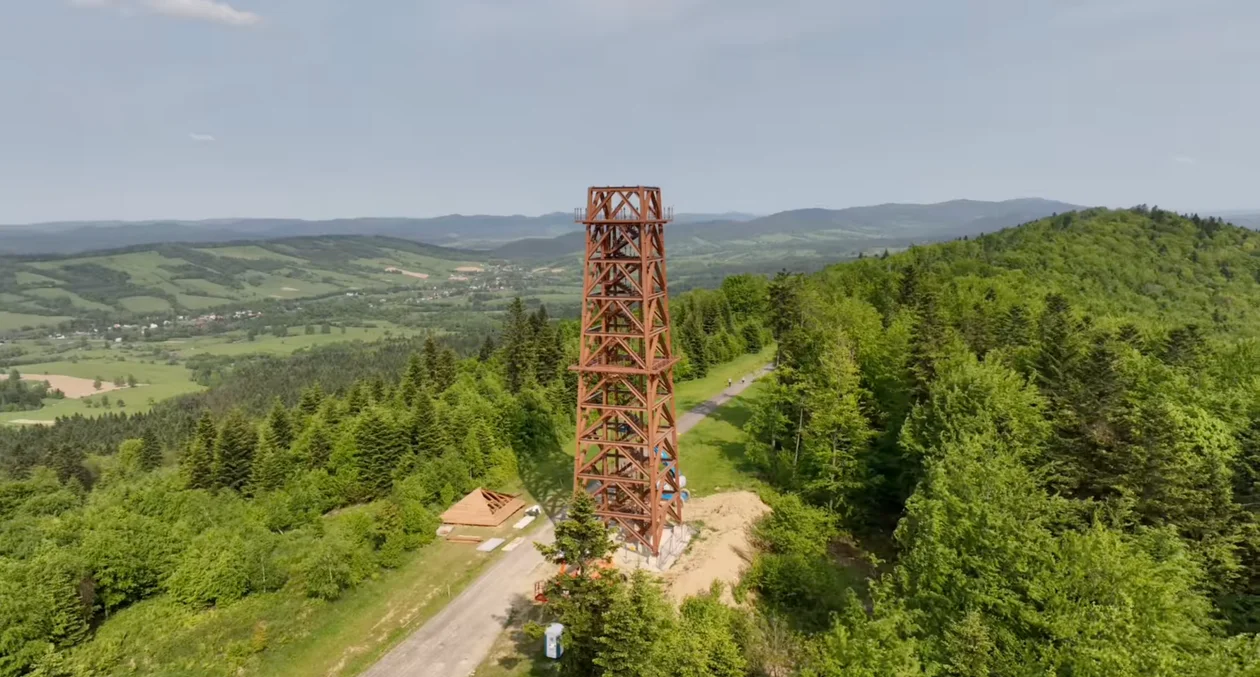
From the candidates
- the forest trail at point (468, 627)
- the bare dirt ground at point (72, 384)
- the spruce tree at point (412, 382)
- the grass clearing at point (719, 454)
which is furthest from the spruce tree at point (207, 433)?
the bare dirt ground at point (72, 384)

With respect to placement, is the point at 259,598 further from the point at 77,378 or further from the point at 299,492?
the point at 77,378

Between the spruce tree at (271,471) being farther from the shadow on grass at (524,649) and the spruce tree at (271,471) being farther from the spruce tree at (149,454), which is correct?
the spruce tree at (149,454)

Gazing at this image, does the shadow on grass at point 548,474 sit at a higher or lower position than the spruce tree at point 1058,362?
lower

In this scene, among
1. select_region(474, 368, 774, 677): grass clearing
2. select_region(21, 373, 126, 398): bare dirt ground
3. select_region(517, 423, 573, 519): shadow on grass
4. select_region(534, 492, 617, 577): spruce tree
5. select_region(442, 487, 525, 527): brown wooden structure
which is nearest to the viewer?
select_region(534, 492, 617, 577): spruce tree

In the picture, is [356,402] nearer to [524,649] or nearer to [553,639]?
[524,649]

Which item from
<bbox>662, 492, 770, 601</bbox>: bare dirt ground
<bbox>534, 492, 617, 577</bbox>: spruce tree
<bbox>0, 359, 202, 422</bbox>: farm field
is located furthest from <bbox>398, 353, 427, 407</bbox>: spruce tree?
<bbox>0, 359, 202, 422</bbox>: farm field

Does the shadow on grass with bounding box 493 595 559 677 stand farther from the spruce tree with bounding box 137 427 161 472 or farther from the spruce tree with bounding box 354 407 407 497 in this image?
the spruce tree with bounding box 137 427 161 472

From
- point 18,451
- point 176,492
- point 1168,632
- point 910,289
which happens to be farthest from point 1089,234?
point 18,451
